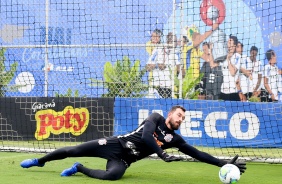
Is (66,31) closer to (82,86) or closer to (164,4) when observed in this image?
(82,86)

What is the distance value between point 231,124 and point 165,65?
240 centimetres

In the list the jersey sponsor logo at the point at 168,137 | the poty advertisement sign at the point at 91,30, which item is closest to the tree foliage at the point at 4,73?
the poty advertisement sign at the point at 91,30

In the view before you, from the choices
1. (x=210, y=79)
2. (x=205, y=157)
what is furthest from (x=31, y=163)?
(x=210, y=79)

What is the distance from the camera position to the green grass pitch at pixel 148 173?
733 cm

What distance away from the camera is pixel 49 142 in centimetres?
1340

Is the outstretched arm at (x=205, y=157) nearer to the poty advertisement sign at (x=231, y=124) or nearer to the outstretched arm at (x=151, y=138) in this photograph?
the outstretched arm at (x=151, y=138)

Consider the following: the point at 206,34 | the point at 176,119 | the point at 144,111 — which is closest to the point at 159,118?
the point at 176,119

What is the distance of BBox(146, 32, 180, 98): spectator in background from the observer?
43.3 feet

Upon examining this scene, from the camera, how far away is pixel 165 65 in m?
13.9

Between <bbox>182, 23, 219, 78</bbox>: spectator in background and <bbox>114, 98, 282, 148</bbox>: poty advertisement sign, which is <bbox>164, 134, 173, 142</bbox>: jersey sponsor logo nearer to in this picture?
<bbox>114, 98, 282, 148</bbox>: poty advertisement sign

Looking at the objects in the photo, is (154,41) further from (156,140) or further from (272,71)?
→ (272,71)

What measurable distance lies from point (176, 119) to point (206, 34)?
43.3 ft

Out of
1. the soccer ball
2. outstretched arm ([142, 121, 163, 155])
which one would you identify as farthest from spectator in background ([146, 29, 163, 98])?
the soccer ball

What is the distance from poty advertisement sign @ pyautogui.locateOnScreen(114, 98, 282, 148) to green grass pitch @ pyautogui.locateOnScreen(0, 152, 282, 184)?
251 cm
